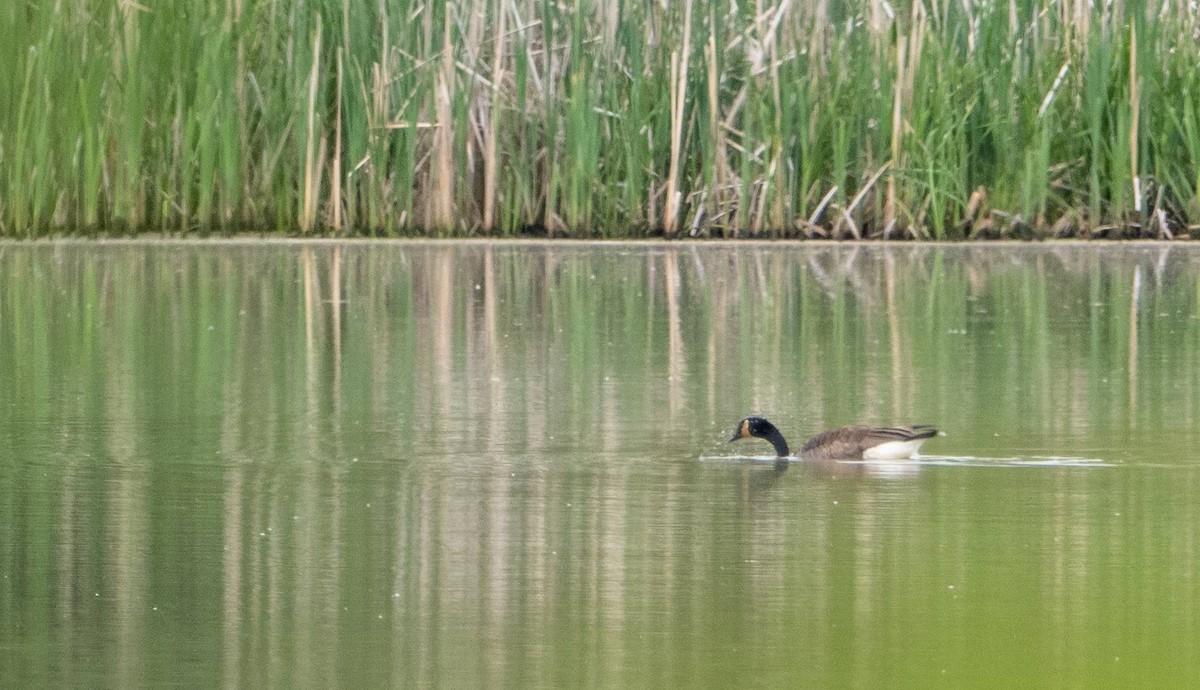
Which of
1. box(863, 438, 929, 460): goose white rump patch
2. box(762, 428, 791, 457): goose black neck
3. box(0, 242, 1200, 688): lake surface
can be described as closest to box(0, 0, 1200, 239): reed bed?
box(0, 242, 1200, 688): lake surface

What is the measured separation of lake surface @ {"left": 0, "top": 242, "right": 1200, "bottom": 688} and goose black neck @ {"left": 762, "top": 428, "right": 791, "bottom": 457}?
65mm

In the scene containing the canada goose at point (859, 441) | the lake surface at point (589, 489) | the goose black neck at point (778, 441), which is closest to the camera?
the lake surface at point (589, 489)

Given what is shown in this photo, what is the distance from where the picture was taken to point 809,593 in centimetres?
452

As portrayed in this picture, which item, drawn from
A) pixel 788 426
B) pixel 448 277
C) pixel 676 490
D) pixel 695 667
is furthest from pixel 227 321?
pixel 695 667

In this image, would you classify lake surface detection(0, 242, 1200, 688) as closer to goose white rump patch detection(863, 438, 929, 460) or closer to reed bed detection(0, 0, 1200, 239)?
goose white rump patch detection(863, 438, 929, 460)

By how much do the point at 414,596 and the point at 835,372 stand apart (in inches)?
169

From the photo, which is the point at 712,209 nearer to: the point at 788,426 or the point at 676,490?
the point at 788,426

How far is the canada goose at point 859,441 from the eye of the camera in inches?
251

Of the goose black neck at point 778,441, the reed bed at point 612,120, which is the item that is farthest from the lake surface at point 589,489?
the reed bed at point 612,120

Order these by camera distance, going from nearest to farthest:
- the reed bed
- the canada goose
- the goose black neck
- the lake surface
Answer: the lake surface, the canada goose, the goose black neck, the reed bed

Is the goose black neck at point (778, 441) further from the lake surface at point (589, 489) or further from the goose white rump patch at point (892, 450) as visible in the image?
the goose white rump patch at point (892, 450)

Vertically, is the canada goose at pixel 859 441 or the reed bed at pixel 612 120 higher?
the reed bed at pixel 612 120

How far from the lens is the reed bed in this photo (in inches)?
535

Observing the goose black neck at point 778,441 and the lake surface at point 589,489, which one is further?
the goose black neck at point 778,441
